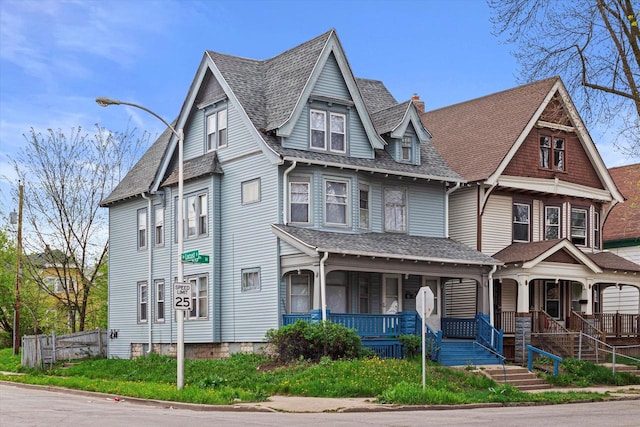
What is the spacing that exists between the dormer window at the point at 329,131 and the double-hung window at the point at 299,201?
1568 mm

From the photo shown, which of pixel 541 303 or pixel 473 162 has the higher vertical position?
pixel 473 162

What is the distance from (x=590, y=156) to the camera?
3938 centimetres

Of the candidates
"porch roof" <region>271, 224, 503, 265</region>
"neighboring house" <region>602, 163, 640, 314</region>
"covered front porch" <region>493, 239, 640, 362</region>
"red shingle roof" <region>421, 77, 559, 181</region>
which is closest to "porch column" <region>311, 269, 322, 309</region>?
"porch roof" <region>271, 224, 503, 265</region>

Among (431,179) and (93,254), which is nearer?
(431,179)

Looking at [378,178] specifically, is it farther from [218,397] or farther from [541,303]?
[218,397]

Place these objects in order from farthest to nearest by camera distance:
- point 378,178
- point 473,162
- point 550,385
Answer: point 473,162 → point 378,178 → point 550,385

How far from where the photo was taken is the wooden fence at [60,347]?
1421 inches

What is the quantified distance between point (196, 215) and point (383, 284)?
754 cm

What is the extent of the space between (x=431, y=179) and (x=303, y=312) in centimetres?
724

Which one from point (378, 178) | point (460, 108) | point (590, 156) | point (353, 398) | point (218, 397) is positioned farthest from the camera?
point (460, 108)

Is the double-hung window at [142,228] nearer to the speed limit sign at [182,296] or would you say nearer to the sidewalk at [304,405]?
the sidewalk at [304,405]

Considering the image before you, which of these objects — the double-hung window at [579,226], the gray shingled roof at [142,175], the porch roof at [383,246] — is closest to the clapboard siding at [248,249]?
the porch roof at [383,246]

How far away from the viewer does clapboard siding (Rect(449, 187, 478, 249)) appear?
35750mm

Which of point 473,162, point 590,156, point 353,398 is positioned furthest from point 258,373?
point 590,156
